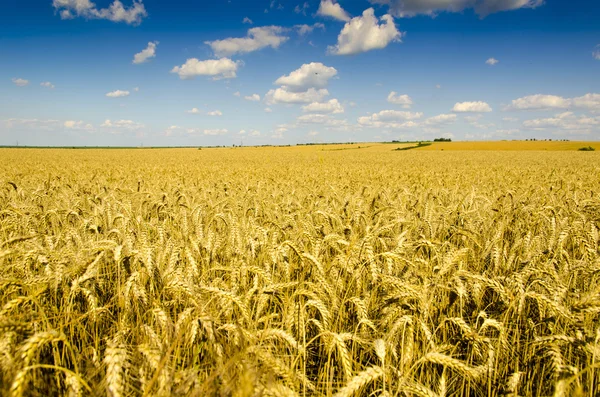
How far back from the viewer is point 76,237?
9.58 feet

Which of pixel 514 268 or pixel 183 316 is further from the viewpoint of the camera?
pixel 514 268

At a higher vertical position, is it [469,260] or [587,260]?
[587,260]

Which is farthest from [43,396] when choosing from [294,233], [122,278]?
[294,233]

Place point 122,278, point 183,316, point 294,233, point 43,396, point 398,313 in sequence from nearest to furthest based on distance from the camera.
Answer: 1. point 43,396
2. point 183,316
3. point 398,313
4. point 122,278
5. point 294,233

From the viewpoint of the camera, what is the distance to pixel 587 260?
2.67 m

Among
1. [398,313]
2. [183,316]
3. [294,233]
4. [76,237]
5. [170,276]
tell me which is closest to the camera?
[183,316]

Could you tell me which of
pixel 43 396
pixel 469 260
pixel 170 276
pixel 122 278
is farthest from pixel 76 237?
pixel 469 260

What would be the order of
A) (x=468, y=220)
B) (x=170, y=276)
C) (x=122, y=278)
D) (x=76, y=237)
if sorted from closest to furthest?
(x=170, y=276) < (x=122, y=278) < (x=76, y=237) < (x=468, y=220)

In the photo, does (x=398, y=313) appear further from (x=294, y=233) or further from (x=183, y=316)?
(x=294, y=233)

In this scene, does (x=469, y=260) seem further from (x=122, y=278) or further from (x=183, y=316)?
(x=122, y=278)

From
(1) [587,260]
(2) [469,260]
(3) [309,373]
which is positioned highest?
(1) [587,260]

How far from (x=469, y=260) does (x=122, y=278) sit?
10.8 feet

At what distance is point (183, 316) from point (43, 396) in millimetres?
635

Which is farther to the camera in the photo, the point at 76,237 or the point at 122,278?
the point at 76,237
